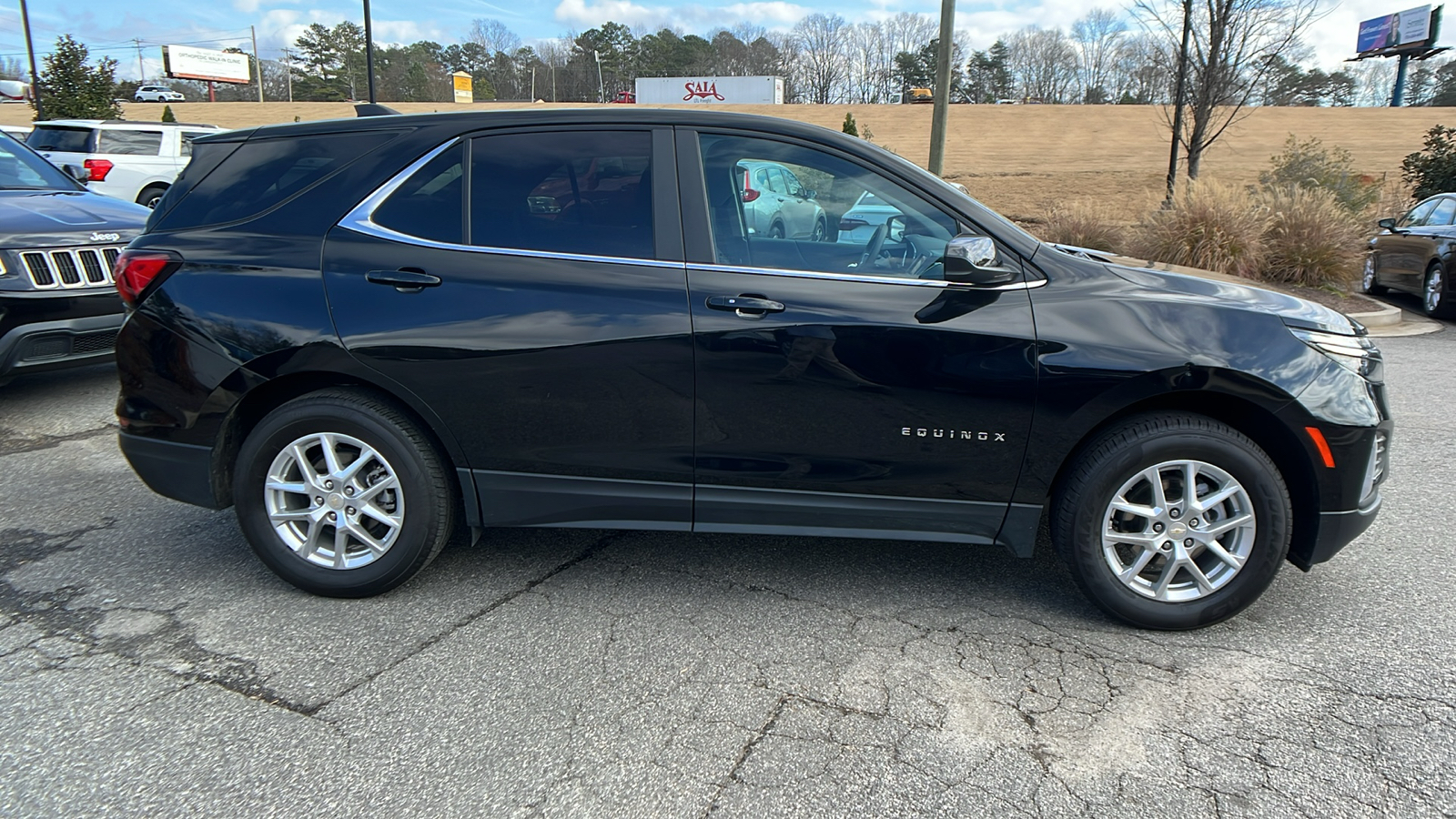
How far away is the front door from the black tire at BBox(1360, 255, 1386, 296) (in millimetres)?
11984

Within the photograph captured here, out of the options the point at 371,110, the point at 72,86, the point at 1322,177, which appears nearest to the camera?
the point at 371,110

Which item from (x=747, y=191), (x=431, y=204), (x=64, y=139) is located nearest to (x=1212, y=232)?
(x=747, y=191)

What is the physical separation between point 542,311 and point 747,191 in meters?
0.86

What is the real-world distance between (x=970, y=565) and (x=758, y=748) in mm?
1590

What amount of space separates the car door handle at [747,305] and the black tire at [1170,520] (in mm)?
1218

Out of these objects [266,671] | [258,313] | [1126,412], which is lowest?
[266,671]

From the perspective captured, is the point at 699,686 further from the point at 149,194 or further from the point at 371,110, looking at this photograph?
the point at 149,194

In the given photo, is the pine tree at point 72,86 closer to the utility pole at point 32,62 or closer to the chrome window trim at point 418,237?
the utility pole at point 32,62

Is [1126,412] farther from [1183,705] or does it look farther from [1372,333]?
[1372,333]

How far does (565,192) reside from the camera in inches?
133

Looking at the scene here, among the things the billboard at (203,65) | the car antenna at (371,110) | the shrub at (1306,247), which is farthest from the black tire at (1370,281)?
the billboard at (203,65)

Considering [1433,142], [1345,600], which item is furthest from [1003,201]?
[1345,600]

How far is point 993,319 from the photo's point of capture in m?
3.18

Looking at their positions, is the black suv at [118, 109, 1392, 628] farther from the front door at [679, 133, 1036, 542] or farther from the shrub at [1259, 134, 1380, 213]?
the shrub at [1259, 134, 1380, 213]
